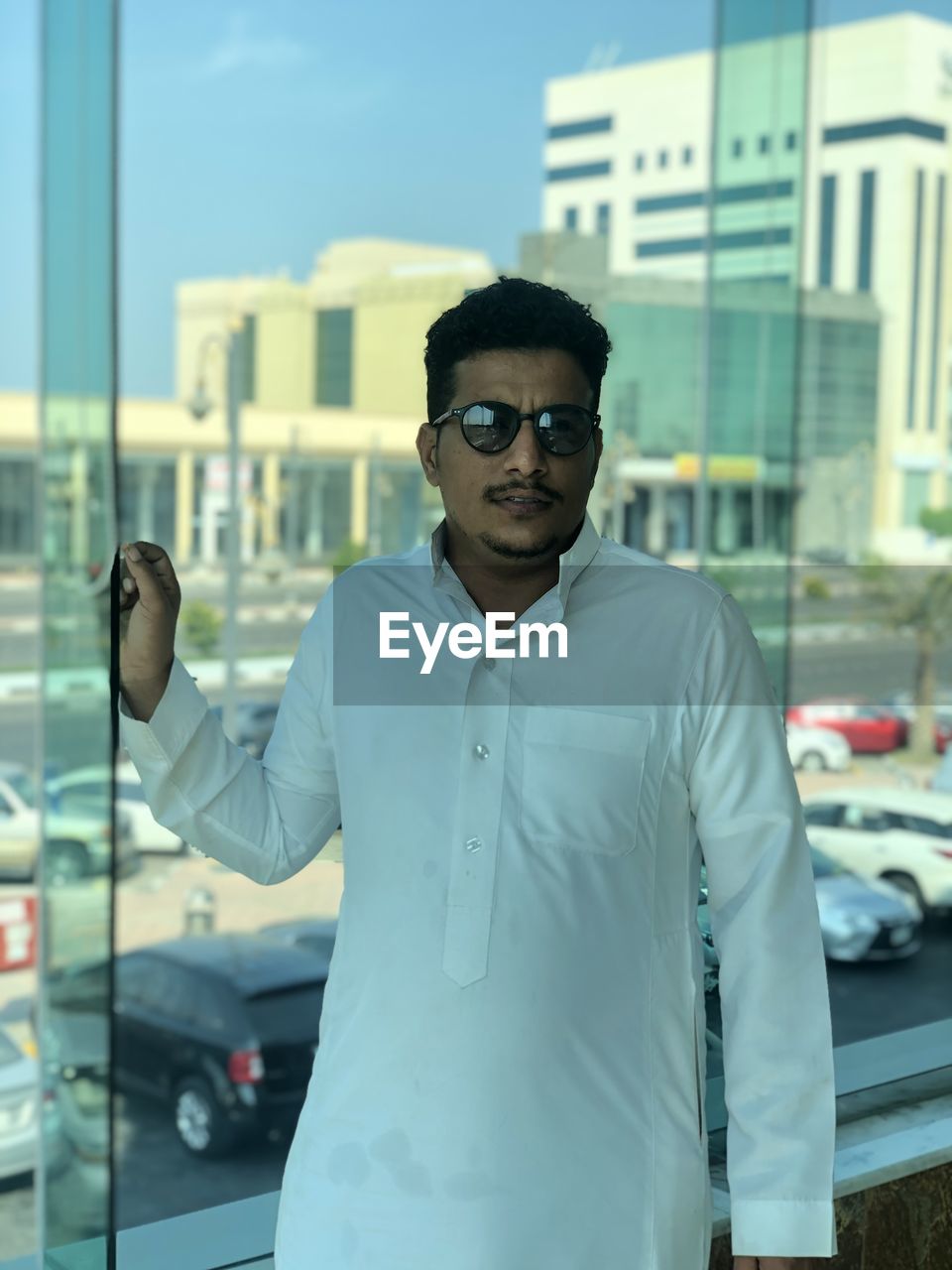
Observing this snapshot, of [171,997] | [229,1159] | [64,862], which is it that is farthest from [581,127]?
[64,862]

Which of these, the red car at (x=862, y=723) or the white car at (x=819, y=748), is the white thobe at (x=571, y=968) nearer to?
the white car at (x=819, y=748)

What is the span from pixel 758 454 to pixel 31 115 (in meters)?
2.23

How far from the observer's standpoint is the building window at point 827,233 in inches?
1015

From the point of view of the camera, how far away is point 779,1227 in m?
0.87

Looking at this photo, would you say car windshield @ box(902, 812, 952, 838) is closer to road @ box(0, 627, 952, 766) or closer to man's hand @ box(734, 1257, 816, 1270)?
road @ box(0, 627, 952, 766)

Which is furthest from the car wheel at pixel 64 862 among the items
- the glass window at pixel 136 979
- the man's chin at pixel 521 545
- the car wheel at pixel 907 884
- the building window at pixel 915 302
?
the building window at pixel 915 302

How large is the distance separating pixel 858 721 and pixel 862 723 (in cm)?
17

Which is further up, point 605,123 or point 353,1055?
point 605,123

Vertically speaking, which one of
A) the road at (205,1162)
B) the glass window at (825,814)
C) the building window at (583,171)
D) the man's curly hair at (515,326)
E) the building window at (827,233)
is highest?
the building window at (583,171)

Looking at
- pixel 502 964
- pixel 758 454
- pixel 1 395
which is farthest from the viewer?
pixel 1 395

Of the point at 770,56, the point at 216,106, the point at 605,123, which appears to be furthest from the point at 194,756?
the point at 216,106

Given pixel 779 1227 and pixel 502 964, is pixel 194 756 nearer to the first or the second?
pixel 502 964

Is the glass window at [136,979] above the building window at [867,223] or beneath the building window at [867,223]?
beneath

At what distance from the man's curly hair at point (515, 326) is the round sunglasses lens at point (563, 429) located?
28mm
